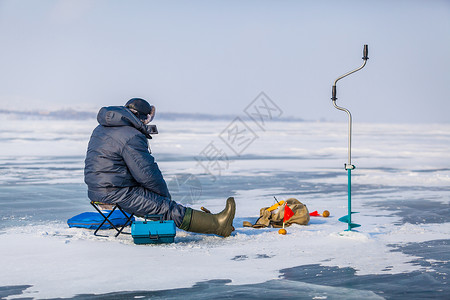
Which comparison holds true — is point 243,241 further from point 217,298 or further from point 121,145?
point 217,298

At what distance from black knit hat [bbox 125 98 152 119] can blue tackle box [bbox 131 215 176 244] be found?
4.04 feet

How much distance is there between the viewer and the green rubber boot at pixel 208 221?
6336 mm

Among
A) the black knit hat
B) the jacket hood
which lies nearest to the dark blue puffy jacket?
the jacket hood

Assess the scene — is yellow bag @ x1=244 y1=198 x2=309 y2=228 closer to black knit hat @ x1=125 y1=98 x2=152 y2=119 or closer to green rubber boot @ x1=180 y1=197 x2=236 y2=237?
green rubber boot @ x1=180 y1=197 x2=236 y2=237

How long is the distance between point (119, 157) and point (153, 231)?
86 centimetres

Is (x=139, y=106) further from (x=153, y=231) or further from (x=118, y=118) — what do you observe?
(x=153, y=231)

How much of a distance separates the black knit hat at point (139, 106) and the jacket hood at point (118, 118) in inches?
7.6

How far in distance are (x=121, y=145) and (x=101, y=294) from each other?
2140mm

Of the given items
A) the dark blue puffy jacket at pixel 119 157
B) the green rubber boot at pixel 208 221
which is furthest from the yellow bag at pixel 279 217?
the dark blue puffy jacket at pixel 119 157

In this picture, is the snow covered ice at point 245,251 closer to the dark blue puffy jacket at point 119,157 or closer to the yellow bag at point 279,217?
the yellow bag at point 279,217

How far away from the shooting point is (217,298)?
14.0 ft

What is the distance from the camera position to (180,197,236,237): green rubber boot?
634cm

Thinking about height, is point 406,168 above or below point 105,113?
below

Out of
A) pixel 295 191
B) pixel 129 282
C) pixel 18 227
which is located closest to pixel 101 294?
pixel 129 282
